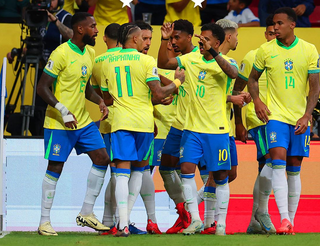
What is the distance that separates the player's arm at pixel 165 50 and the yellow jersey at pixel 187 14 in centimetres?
377

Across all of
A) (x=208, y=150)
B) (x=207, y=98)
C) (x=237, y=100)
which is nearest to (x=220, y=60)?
(x=207, y=98)

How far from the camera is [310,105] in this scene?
666 cm

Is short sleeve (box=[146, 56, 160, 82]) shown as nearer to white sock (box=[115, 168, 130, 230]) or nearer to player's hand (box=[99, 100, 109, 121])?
player's hand (box=[99, 100, 109, 121])

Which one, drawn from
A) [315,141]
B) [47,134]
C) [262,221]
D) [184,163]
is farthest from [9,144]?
[315,141]

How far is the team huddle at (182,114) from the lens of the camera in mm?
6410

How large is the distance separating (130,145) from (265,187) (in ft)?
5.11

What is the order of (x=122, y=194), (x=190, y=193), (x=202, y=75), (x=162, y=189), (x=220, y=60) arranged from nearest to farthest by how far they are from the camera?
(x=122, y=194) → (x=220, y=60) → (x=190, y=193) → (x=202, y=75) → (x=162, y=189)

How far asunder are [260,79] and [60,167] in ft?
7.16

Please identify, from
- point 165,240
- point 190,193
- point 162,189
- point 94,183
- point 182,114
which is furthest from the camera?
point 162,189

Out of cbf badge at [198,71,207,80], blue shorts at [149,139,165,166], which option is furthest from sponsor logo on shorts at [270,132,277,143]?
blue shorts at [149,139,165,166]

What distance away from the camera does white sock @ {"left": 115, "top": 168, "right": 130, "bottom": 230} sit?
6.25m

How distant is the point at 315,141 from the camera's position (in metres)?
8.42

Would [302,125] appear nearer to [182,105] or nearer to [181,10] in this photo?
[182,105]

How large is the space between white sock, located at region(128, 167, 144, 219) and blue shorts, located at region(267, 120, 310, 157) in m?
1.21
